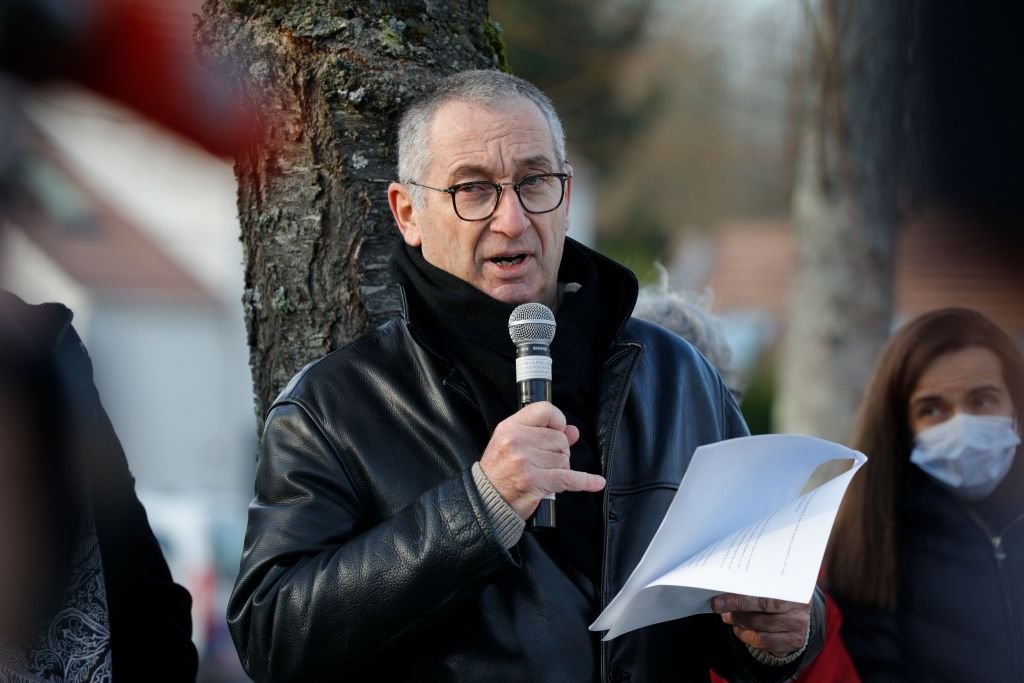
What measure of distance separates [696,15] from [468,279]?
1476 cm

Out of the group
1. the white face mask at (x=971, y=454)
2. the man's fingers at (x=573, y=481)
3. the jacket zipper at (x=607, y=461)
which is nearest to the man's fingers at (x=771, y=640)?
the jacket zipper at (x=607, y=461)

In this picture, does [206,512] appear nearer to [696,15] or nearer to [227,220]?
[696,15]

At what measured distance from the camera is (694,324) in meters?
3.88

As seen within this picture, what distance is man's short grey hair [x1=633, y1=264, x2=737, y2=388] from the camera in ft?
12.6

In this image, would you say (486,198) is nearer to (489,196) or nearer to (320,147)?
(489,196)

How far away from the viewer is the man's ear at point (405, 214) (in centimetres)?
269

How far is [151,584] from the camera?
2506 millimetres

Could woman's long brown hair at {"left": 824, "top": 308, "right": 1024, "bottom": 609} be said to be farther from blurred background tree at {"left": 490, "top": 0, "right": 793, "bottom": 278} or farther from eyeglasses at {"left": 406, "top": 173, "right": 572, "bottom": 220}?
blurred background tree at {"left": 490, "top": 0, "right": 793, "bottom": 278}

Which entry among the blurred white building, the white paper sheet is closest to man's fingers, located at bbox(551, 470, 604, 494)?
the white paper sheet

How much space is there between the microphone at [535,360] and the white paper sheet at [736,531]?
0.20 m

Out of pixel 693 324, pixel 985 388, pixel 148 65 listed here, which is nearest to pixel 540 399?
pixel 148 65

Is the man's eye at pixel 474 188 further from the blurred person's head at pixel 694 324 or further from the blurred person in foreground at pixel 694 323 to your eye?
the blurred person's head at pixel 694 324

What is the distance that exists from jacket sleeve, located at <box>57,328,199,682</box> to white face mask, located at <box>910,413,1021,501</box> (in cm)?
221

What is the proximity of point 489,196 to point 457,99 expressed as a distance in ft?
0.76
